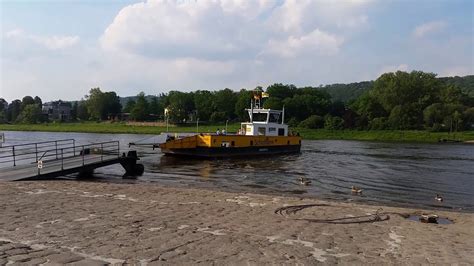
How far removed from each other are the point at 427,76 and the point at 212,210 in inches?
4728

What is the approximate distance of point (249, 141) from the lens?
129 feet

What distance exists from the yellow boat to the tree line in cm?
5337

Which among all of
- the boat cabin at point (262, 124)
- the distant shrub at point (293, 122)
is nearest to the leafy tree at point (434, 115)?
the distant shrub at point (293, 122)

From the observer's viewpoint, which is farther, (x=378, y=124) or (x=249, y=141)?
(x=378, y=124)

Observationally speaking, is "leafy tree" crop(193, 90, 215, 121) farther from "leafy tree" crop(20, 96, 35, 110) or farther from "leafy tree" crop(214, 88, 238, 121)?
"leafy tree" crop(20, 96, 35, 110)

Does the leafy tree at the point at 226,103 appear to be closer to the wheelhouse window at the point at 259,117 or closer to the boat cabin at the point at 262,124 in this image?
the boat cabin at the point at 262,124

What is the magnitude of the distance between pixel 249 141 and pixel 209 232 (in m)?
29.9

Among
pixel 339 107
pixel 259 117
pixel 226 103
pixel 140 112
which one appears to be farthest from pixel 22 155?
pixel 339 107

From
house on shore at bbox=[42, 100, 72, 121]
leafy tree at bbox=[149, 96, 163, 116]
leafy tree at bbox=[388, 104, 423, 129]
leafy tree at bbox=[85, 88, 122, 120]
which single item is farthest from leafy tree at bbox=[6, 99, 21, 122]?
leafy tree at bbox=[388, 104, 423, 129]

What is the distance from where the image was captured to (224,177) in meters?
25.7

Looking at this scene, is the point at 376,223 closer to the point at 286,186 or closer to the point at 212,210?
the point at 212,210

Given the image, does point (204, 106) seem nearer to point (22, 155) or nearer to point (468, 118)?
point (468, 118)

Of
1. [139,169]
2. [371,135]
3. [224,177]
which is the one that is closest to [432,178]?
[224,177]

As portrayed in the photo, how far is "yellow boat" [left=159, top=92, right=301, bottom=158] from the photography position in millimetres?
36000
